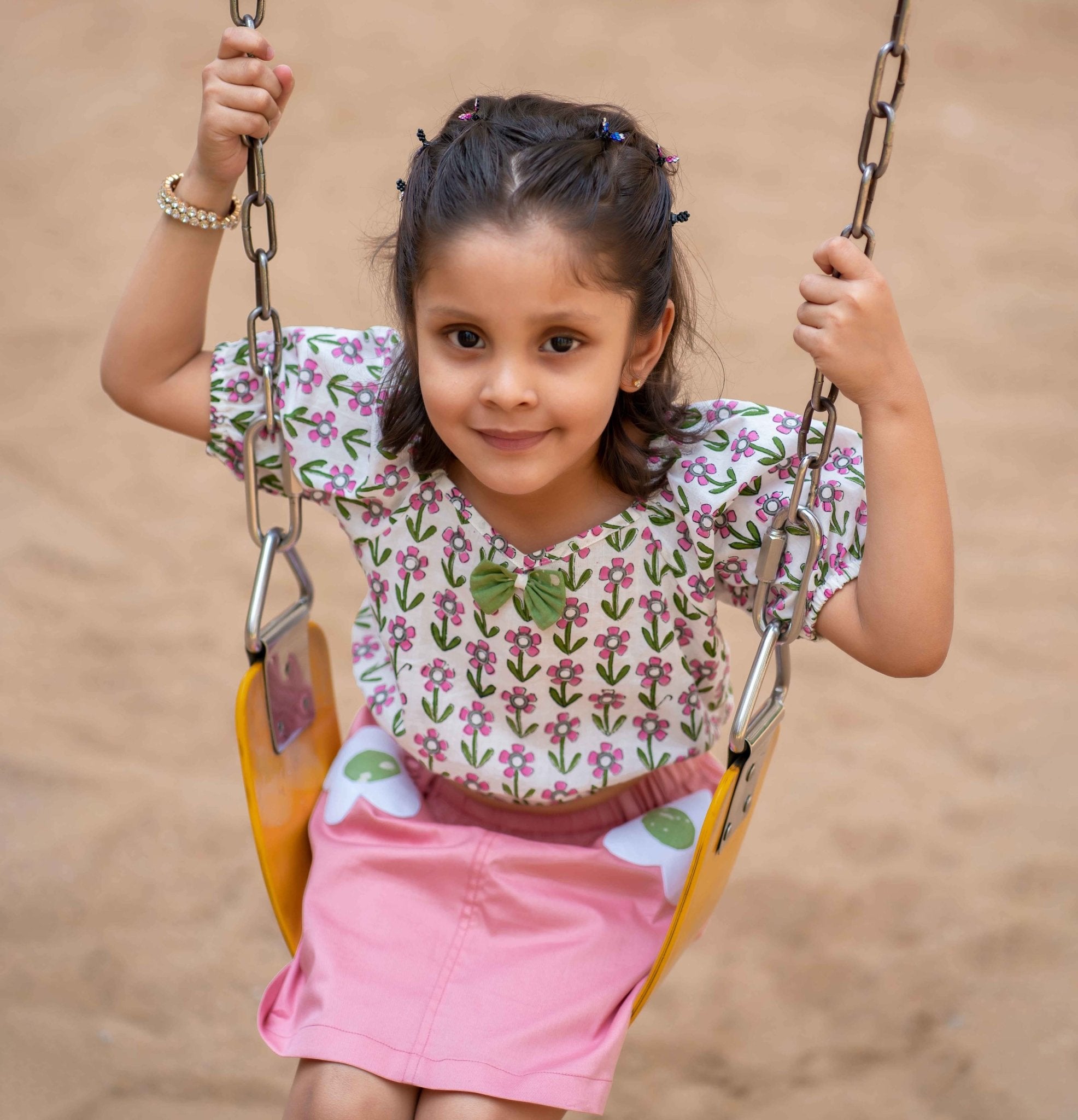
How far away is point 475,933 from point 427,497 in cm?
42

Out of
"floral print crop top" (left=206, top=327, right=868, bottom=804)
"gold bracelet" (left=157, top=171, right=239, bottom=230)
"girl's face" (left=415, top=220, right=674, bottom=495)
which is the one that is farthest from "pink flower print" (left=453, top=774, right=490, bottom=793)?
"gold bracelet" (left=157, top=171, right=239, bottom=230)

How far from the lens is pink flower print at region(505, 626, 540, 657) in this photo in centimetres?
134

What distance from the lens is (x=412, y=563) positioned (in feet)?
4.50

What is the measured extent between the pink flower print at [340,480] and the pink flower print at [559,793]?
1.15ft

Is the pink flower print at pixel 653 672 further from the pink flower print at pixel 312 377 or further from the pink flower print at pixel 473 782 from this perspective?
the pink flower print at pixel 312 377

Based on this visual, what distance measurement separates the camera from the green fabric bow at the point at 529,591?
1306 millimetres

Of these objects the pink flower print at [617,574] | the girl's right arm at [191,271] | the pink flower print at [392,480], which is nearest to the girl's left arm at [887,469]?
the pink flower print at [617,574]

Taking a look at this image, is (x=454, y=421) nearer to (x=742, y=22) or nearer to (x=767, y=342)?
(x=767, y=342)

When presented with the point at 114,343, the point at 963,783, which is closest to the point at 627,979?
the point at 114,343

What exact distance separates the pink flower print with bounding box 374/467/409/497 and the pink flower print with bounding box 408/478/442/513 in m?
0.02

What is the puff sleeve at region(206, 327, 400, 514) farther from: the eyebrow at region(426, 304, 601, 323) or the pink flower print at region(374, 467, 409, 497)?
the eyebrow at region(426, 304, 601, 323)

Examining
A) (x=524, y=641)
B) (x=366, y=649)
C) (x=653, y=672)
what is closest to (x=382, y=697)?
(x=366, y=649)

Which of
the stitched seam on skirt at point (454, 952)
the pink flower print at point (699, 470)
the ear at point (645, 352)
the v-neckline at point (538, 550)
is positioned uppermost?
the ear at point (645, 352)

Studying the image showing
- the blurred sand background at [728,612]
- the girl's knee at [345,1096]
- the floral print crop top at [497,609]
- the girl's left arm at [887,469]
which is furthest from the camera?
the blurred sand background at [728,612]
